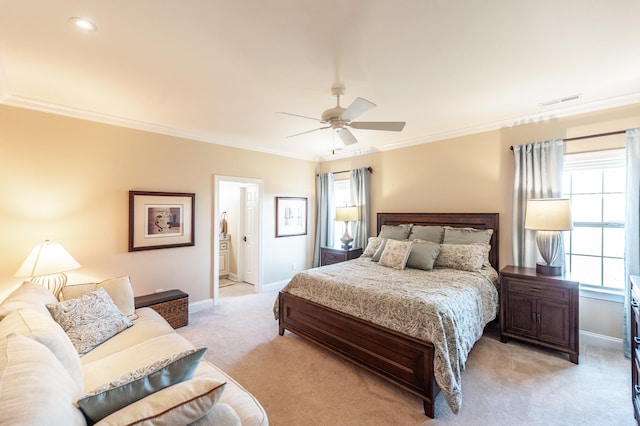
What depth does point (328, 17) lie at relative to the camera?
1.76 metres

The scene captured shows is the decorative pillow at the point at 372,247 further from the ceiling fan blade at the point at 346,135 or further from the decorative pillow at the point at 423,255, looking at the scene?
the ceiling fan blade at the point at 346,135

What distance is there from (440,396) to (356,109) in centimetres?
252

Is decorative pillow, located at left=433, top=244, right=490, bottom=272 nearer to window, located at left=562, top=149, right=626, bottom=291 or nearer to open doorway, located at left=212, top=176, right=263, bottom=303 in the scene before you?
window, located at left=562, top=149, right=626, bottom=291

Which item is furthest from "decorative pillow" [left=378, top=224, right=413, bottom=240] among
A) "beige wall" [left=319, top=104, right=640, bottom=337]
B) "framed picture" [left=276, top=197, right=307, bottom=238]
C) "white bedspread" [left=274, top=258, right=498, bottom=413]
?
"framed picture" [left=276, top=197, right=307, bottom=238]

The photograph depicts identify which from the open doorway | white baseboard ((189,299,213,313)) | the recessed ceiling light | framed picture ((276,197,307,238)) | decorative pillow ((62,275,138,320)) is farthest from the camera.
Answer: framed picture ((276,197,307,238))

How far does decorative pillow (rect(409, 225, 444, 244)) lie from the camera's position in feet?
12.9

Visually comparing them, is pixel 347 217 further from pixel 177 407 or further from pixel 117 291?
pixel 177 407

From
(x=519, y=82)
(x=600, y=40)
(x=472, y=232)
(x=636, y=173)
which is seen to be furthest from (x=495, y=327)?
(x=600, y=40)

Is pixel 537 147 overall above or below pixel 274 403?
above

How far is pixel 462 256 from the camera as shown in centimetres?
346

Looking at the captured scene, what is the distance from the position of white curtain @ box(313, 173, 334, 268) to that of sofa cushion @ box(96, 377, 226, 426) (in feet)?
15.2

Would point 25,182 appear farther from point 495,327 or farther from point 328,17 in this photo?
point 495,327

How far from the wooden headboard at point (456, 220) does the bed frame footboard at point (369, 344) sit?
2.24 m

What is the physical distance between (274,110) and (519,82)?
254cm
